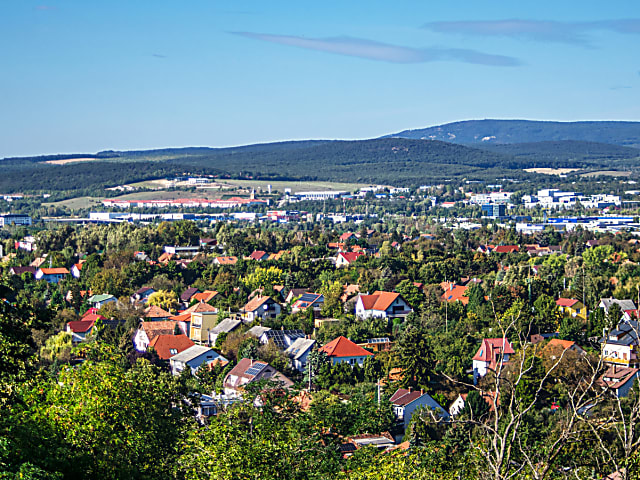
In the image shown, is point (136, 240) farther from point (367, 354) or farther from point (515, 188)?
point (515, 188)

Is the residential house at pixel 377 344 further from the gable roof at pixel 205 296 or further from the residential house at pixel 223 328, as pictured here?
the gable roof at pixel 205 296

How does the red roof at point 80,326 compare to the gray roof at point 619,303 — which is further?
the gray roof at point 619,303

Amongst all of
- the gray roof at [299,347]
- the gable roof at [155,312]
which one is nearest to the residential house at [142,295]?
the gable roof at [155,312]

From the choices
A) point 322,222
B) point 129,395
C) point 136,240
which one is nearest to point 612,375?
point 129,395

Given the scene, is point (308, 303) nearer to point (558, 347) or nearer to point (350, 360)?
point (350, 360)

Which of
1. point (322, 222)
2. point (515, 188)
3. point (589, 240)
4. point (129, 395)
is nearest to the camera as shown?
point (129, 395)


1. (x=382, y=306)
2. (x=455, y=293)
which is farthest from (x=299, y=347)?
(x=455, y=293)

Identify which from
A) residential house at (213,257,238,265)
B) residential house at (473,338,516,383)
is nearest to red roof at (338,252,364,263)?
residential house at (213,257,238,265)
